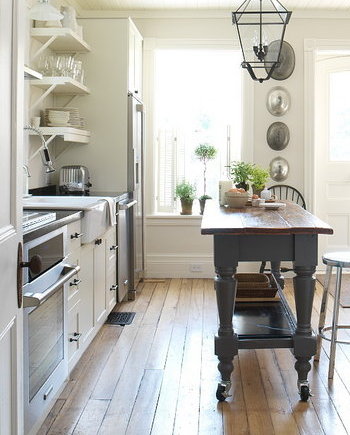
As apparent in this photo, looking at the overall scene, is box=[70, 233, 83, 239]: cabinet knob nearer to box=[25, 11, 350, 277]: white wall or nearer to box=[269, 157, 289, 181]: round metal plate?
box=[25, 11, 350, 277]: white wall

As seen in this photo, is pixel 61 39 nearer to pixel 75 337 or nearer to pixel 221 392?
pixel 75 337

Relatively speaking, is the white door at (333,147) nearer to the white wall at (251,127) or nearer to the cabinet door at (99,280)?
the white wall at (251,127)

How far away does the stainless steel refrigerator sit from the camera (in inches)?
196

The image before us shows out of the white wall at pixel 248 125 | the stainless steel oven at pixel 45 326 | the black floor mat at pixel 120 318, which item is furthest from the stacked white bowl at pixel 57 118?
the stainless steel oven at pixel 45 326

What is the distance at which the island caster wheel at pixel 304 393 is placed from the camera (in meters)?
2.80

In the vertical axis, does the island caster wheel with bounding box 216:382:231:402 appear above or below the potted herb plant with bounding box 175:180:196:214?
→ below

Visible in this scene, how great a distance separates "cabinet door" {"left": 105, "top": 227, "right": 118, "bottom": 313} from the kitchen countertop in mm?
910

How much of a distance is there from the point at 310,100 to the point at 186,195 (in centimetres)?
156

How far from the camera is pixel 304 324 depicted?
113 inches

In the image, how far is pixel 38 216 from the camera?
8.05ft

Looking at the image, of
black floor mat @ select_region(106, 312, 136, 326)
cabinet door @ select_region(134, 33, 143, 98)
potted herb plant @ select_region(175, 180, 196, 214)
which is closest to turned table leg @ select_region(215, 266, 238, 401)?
black floor mat @ select_region(106, 312, 136, 326)

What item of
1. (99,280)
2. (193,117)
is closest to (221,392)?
(99,280)

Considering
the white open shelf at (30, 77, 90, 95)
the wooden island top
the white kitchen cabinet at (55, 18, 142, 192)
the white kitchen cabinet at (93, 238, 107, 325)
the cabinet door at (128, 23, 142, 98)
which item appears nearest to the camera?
the wooden island top

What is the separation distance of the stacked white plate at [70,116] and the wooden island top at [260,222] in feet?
5.05
